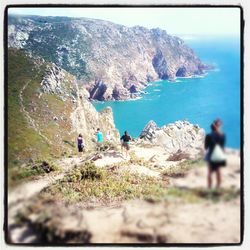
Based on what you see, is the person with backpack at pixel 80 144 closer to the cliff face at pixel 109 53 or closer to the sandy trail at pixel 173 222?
the cliff face at pixel 109 53

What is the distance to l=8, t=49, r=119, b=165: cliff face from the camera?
34.5ft

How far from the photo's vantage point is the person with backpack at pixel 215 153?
850cm

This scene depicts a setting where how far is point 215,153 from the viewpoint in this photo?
856 centimetres

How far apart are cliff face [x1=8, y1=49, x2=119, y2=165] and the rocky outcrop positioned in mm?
696

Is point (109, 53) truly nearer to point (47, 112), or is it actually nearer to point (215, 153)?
point (47, 112)

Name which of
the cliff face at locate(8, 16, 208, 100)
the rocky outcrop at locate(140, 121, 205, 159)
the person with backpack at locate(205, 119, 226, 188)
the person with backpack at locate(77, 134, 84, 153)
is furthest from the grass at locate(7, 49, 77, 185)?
the person with backpack at locate(205, 119, 226, 188)

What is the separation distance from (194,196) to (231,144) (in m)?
0.88

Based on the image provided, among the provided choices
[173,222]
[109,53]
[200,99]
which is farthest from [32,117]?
[173,222]

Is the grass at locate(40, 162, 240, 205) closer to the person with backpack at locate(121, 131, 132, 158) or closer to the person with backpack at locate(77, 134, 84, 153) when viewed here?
the person with backpack at locate(77, 134, 84, 153)

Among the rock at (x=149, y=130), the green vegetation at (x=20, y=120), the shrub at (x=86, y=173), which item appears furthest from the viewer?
the rock at (x=149, y=130)

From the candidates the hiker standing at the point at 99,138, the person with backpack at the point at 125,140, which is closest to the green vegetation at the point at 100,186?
the person with backpack at the point at 125,140

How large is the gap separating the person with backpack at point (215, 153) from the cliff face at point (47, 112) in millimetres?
3081

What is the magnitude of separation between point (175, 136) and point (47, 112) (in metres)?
2.51

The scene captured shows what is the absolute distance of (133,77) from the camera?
1248 centimetres
